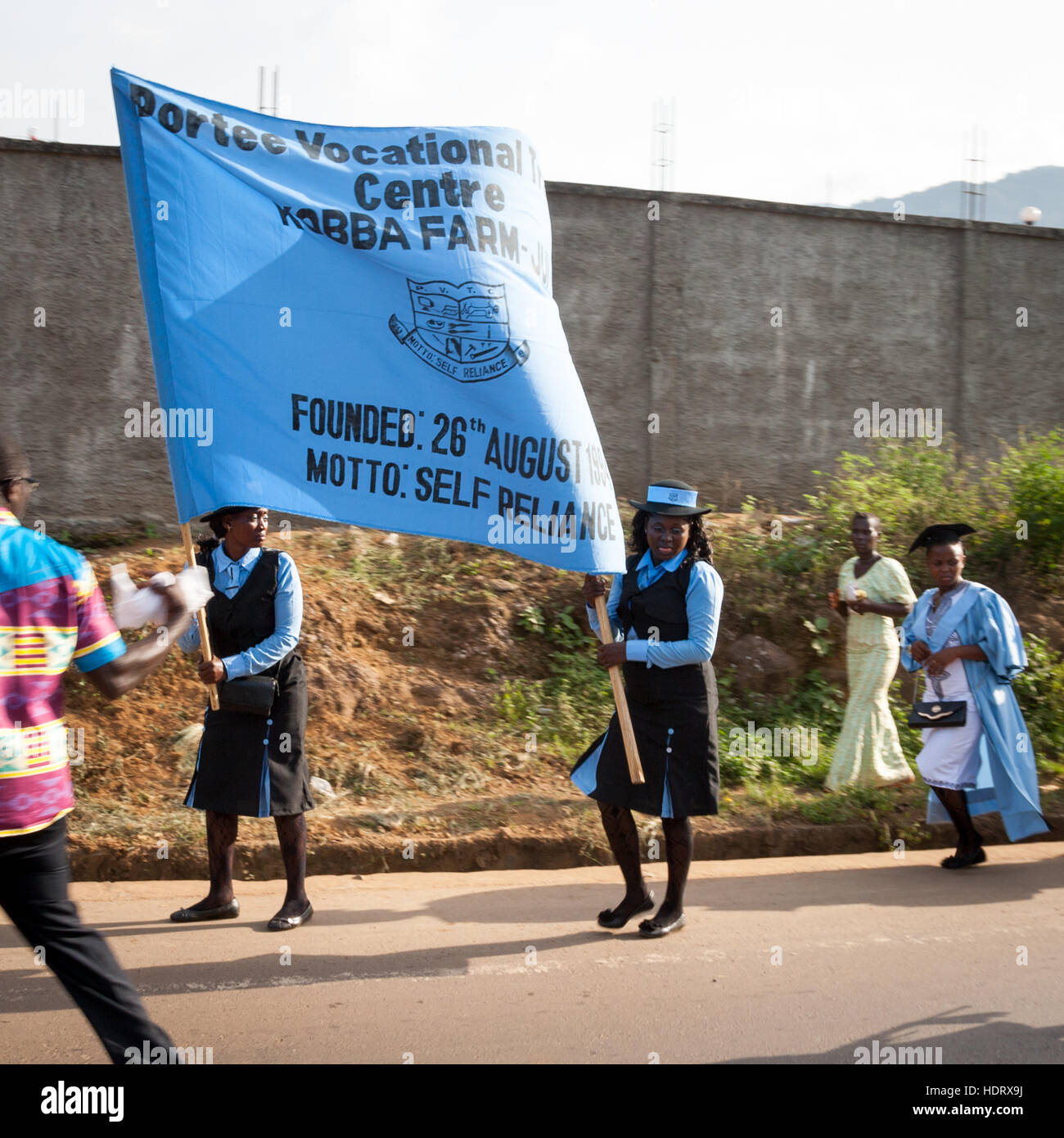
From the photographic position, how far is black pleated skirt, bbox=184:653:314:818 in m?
5.32

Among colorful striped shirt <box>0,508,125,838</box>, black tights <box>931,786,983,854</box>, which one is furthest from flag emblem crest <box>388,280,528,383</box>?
black tights <box>931,786,983,854</box>

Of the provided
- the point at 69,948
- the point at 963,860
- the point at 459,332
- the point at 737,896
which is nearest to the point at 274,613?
the point at 459,332

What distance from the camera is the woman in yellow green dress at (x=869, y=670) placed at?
7996 millimetres

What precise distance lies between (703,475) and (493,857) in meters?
6.53

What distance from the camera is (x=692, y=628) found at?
522cm

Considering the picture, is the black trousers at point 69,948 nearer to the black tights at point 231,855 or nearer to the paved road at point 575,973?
the paved road at point 575,973

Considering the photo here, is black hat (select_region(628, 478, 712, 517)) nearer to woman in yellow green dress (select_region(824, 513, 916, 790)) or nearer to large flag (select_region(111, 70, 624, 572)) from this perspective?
large flag (select_region(111, 70, 624, 572))

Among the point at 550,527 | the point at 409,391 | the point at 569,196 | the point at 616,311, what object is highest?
the point at 569,196

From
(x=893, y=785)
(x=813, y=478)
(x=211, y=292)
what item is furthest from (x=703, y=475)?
(x=211, y=292)

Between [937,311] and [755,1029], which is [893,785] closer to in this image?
[755,1029]

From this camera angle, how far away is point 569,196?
12062mm

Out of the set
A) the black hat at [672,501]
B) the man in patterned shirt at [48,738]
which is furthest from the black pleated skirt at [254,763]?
the man in patterned shirt at [48,738]

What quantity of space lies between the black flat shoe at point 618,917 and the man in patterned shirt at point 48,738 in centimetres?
271

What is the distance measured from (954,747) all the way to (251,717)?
13.2 ft
